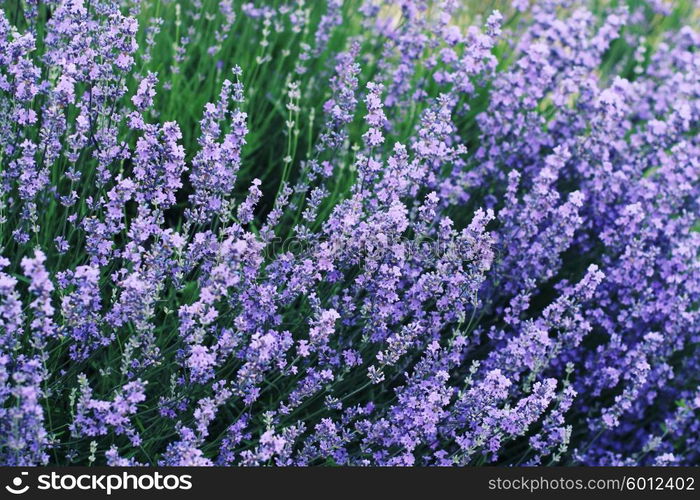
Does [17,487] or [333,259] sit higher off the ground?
[333,259]

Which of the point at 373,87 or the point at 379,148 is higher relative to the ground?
the point at 379,148

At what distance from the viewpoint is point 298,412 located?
8.53 feet

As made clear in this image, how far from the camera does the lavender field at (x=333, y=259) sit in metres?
2.28

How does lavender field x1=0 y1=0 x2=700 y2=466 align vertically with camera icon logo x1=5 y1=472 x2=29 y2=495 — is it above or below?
above

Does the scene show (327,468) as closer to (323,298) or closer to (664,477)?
(323,298)

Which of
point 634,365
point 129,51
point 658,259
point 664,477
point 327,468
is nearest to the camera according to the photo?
point 327,468

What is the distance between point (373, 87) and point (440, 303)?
0.64 metres

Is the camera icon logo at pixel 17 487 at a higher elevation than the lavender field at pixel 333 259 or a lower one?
lower

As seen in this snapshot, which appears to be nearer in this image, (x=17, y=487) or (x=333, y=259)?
(x=17, y=487)

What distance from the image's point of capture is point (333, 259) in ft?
7.88

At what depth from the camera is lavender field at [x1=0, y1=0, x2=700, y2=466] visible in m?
2.28

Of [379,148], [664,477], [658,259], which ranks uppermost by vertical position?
[379,148]

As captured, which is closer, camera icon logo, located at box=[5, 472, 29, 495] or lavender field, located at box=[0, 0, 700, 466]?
camera icon logo, located at box=[5, 472, 29, 495]

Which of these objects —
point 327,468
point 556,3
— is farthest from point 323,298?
Answer: point 556,3
